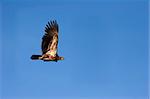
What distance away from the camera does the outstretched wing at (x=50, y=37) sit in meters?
22.5

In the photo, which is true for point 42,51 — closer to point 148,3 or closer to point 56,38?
point 56,38

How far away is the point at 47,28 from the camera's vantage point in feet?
73.7

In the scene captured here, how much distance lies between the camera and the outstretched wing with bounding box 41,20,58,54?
884 inches

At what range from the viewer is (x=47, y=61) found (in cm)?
2259

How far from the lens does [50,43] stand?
22.5 m

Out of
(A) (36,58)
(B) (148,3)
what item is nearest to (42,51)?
(A) (36,58)

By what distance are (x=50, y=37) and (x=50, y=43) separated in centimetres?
11

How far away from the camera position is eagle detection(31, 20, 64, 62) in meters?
22.5

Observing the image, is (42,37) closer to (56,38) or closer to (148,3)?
(56,38)

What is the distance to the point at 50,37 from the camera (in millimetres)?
22469

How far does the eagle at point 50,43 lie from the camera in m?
22.5

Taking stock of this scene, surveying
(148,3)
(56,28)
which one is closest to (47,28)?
(56,28)

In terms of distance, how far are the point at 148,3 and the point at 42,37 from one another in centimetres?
191

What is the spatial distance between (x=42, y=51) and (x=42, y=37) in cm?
24
